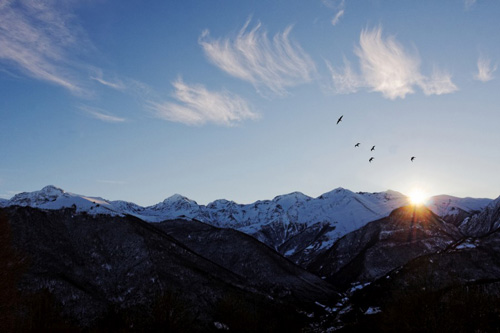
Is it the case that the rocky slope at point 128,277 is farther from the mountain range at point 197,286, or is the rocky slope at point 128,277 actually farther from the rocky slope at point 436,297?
the rocky slope at point 436,297

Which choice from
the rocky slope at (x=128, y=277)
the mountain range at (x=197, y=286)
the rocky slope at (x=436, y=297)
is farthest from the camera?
the rocky slope at (x=128, y=277)

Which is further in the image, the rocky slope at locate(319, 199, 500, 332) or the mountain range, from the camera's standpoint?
the mountain range

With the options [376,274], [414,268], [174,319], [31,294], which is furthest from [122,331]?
[376,274]

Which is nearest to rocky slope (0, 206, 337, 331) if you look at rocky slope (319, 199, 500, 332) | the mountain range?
the mountain range

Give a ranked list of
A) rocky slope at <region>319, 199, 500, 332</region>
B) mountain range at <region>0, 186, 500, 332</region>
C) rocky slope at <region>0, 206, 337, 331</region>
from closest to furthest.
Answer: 1. rocky slope at <region>319, 199, 500, 332</region>
2. mountain range at <region>0, 186, 500, 332</region>
3. rocky slope at <region>0, 206, 337, 331</region>

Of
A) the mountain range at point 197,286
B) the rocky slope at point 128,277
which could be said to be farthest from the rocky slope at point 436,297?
the rocky slope at point 128,277

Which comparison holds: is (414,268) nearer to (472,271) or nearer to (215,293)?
(472,271)

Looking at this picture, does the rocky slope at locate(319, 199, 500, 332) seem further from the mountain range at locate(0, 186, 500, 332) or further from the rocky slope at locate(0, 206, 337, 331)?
the rocky slope at locate(0, 206, 337, 331)

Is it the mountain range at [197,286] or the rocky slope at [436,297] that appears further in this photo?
the mountain range at [197,286]

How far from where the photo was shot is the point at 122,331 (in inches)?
3088

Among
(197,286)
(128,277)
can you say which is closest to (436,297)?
(197,286)

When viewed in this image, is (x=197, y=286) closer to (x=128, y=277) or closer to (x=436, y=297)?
(x=128, y=277)

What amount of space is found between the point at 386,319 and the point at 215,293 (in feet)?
183

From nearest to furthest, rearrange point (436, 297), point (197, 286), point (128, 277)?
point (436, 297) < point (128, 277) < point (197, 286)
